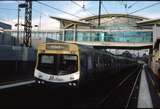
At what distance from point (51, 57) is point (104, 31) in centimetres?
8199

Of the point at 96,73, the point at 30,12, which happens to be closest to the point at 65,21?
the point at 30,12

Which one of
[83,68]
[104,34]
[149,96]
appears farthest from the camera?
[104,34]

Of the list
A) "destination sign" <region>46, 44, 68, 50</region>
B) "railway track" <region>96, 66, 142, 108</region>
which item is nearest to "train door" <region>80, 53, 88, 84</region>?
"destination sign" <region>46, 44, 68, 50</region>

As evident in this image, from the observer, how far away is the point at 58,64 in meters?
16.2

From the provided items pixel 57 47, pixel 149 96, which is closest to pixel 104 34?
pixel 149 96

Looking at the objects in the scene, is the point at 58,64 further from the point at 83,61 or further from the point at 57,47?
the point at 83,61

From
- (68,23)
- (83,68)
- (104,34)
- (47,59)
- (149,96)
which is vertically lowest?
(149,96)

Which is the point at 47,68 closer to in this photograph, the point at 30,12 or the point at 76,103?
the point at 76,103

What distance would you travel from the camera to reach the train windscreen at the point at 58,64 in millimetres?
16094

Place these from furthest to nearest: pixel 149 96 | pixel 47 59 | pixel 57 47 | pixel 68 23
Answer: pixel 68 23 < pixel 149 96 < pixel 57 47 < pixel 47 59

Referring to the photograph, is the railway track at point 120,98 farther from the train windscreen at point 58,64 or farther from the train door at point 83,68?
the train windscreen at point 58,64

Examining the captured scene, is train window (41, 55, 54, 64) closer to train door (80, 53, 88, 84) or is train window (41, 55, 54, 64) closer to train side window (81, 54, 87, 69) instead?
train door (80, 53, 88, 84)

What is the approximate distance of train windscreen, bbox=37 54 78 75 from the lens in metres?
16.1

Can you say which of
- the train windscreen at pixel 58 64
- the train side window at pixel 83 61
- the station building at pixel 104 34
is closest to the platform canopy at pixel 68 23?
the station building at pixel 104 34
